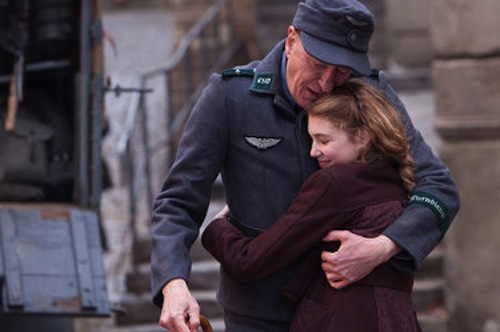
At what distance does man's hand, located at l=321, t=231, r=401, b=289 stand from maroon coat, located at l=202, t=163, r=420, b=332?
0.11 feet

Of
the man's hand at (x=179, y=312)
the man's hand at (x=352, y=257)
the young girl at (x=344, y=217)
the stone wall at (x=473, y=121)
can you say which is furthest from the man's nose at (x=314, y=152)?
the stone wall at (x=473, y=121)

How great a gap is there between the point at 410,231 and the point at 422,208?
9 cm

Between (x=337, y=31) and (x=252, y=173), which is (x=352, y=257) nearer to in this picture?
(x=252, y=173)

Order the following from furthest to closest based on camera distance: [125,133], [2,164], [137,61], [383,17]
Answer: [137,61], [383,17], [125,133], [2,164]

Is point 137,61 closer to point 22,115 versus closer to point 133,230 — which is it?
point 133,230

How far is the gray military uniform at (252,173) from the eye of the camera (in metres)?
3.92

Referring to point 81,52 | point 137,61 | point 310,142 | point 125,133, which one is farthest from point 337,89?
point 137,61

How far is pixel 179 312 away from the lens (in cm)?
366

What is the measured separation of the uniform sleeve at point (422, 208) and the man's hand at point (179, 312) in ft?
1.91

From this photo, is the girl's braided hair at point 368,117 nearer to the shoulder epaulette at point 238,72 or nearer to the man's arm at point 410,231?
the man's arm at point 410,231

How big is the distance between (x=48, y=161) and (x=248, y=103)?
380 centimetres

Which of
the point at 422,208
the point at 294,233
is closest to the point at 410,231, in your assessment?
the point at 422,208

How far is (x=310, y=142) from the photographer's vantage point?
3961 millimetres

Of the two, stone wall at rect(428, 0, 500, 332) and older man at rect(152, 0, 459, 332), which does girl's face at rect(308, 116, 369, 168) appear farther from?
stone wall at rect(428, 0, 500, 332)
